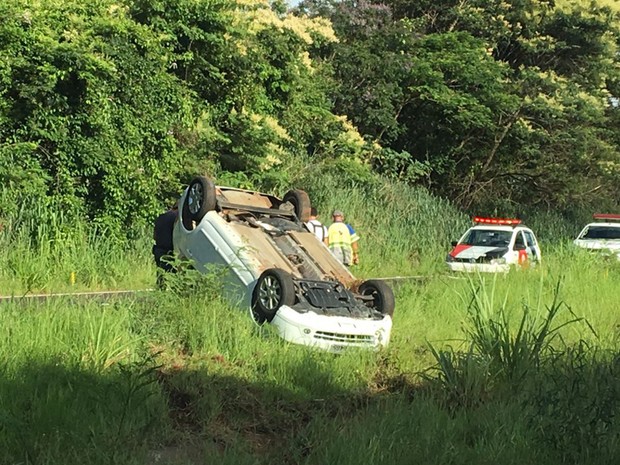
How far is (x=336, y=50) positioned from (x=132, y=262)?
1426 centimetres

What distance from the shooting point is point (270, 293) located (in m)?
8.82

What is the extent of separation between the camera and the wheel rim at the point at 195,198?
411 inches

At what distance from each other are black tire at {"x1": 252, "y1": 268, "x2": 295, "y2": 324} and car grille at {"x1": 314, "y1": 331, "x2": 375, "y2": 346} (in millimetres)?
475

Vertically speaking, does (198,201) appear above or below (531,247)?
above

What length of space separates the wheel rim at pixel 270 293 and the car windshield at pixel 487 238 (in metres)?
11.8

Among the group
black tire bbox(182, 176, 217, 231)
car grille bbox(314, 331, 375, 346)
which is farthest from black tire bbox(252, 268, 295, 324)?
black tire bbox(182, 176, 217, 231)

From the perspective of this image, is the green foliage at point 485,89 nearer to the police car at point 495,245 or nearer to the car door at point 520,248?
the police car at point 495,245

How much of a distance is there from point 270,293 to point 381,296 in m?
1.55

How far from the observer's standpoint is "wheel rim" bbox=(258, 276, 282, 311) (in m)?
8.73

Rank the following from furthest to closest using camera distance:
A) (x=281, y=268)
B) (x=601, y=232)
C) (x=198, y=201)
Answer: (x=601, y=232)
(x=198, y=201)
(x=281, y=268)

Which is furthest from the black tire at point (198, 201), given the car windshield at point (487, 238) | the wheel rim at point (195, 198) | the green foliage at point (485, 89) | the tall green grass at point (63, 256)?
the green foliage at point (485, 89)

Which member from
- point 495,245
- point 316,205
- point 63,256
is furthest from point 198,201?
point 316,205

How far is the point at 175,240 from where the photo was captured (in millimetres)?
10812

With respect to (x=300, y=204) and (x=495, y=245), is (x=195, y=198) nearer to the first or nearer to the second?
(x=300, y=204)
